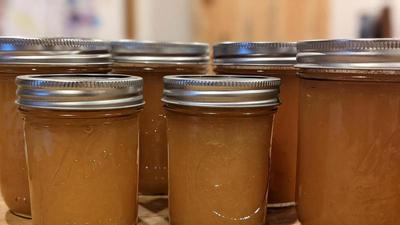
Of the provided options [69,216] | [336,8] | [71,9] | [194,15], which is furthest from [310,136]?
[336,8]

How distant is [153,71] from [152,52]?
30mm

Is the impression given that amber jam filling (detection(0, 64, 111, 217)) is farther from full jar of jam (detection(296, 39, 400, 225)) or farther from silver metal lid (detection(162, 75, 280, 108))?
full jar of jam (detection(296, 39, 400, 225))

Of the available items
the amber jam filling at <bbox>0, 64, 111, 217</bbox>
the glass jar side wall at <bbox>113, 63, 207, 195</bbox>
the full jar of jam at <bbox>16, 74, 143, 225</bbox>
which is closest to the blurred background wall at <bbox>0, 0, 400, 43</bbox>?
the glass jar side wall at <bbox>113, 63, 207, 195</bbox>

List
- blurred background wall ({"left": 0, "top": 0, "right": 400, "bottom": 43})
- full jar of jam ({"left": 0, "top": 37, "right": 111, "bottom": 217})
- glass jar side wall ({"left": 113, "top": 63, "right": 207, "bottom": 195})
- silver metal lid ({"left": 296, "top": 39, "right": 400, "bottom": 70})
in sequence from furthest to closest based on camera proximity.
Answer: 1. blurred background wall ({"left": 0, "top": 0, "right": 400, "bottom": 43})
2. glass jar side wall ({"left": 113, "top": 63, "right": 207, "bottom": 195})
3. full jar of jam ({"left": 0, "top": 37, "right": 111, "bottom": 217})
4. silver metal lid ({"left": 296, "top": 39, "right": 400, "bottom": 70})

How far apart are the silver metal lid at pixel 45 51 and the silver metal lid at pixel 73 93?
0.22 feet

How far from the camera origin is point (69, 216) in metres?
0.56

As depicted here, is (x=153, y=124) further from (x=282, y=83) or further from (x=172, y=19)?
(x=172, y=19)

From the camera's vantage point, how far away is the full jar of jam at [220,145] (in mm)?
563

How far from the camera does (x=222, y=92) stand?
1.83 ft

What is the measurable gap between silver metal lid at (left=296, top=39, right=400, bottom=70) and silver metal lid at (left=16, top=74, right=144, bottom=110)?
0.72 ft

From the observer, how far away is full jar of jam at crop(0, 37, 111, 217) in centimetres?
62

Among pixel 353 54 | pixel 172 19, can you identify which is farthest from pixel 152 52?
pixel 172 19

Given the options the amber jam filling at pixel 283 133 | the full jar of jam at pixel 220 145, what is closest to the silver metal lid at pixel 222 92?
the full jar of jam at pixel 220 145

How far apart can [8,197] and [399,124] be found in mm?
524
